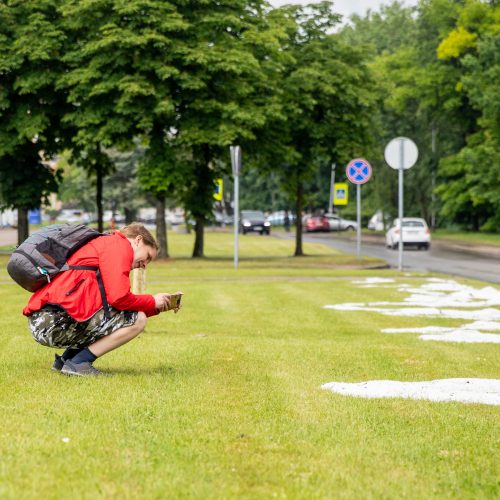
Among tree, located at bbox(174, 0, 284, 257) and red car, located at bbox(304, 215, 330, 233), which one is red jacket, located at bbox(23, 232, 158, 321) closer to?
tree, located at bbox(174, 0, 284, 257)

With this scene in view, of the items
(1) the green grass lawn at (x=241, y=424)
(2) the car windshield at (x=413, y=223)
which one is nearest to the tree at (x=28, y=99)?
(2) the car windshield at (x=413, y=223)

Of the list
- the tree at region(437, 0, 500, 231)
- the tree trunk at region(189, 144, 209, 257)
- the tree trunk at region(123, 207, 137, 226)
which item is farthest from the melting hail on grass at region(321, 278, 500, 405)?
the tree trunk at region(123, 207, 137, 226)

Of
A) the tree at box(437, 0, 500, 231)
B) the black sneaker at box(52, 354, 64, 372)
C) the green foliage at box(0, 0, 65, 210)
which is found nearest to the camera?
the black sneaker at box(52, 354, 64, 372)

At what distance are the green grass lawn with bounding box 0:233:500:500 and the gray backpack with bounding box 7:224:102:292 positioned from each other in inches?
30.7

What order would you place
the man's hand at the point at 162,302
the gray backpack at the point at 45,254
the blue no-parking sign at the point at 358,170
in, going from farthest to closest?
the blue no-parking sign at the point at 358,170 < the man's hand at the point at 162,302 < the gray backpack at the point at 45,254

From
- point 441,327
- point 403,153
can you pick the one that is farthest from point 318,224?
point 441,327

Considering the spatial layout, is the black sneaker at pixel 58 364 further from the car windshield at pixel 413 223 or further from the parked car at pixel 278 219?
the parked car at pixel 278 219

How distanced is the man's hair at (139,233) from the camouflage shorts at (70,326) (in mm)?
584

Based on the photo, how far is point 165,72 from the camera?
30984 mm

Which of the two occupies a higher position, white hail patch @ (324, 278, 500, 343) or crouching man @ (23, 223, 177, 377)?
crouching man @ (23, 223, 177, 377)

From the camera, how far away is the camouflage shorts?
24.0 ft

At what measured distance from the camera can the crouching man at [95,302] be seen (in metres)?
7.20

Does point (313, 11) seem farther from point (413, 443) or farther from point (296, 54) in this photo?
point (413, 443)

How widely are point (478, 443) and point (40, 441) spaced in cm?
237
